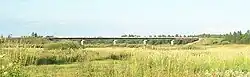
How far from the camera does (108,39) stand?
84.4 m

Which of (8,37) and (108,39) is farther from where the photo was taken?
(108,39)

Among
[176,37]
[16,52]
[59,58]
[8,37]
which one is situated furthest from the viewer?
[176,37]

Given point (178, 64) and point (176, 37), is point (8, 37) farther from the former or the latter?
point (176, 37)

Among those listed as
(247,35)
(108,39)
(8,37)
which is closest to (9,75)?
(8,37)

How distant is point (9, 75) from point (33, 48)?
88.6 inches

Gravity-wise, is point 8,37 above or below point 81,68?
above

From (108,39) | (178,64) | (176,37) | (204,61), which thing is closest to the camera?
(178,64)

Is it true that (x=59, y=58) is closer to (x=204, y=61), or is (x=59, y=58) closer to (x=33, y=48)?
(x=204, y=61)

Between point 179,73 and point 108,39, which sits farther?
point 108,39

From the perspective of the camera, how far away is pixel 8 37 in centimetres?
947

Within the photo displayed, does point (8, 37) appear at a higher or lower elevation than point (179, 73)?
higher

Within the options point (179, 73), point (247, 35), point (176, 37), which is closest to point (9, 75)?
point (179, 73)

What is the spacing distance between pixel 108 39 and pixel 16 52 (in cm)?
7550

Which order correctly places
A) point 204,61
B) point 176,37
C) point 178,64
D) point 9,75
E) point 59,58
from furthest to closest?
point 176,37 < point 59,58 < point 204,61 < point 178,64 < point 9,75
